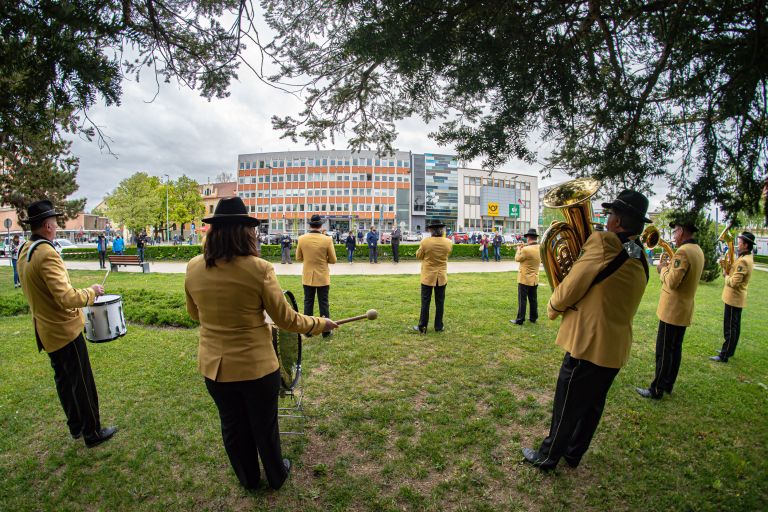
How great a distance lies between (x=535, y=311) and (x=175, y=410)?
21.0 ft

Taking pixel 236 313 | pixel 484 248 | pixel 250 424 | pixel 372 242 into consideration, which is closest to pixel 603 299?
pixel 236 313

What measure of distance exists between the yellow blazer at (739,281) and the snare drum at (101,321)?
827 cm

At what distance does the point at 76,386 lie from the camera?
353 centimetres

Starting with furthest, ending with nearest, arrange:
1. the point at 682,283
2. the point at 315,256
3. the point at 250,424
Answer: the point at 315,256
the point at 682,283
the point at 250,424

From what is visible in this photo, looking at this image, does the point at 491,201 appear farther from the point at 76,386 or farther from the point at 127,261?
the point at 76,386

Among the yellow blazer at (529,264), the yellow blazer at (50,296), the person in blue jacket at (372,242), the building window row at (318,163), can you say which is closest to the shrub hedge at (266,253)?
the person in blue jacket at (372,242)

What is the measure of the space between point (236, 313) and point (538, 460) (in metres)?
2.73

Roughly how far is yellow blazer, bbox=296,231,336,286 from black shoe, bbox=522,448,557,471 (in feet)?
13.9

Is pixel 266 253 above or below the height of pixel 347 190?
below

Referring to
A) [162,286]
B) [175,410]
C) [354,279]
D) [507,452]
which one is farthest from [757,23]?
[162,286]

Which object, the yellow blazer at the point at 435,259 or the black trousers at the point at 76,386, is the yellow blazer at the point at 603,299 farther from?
the black trousers at the point at 76,386

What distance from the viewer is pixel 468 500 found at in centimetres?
289

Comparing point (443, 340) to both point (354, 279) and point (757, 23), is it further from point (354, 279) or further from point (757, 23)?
point (354, 279)

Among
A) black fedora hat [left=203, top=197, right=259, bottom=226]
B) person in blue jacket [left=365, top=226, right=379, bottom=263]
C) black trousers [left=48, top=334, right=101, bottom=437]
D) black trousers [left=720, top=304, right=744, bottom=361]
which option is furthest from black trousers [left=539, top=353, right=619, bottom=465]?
person in blue jacket [left=365, top=226, right=379, bottom=263]
